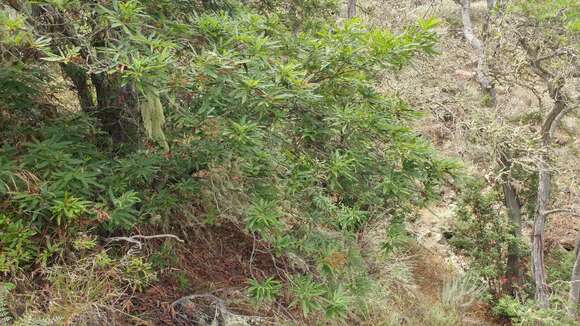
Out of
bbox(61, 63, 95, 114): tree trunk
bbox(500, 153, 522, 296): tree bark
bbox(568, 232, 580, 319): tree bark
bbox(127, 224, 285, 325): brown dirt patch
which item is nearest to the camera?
bbox(127, 224, 285, 325): brown dirt patch

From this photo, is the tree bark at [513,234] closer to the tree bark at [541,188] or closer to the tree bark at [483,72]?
the tree bark at [541,188]

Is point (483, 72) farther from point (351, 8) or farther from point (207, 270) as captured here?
point (207, 270)

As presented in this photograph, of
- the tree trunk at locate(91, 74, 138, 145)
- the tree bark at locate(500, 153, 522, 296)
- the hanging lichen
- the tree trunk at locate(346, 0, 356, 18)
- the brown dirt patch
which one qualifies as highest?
the hanging lichen

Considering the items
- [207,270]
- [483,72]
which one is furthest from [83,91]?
[483,72]

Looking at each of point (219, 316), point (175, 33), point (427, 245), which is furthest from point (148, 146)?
point (427, 245)

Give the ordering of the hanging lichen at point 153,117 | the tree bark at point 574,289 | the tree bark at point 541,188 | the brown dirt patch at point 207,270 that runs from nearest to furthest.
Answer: the hanging lichen at point 153,117
the brown dirt patch at point 207,270
the tree bark at point 574,289
the tree bark at point 541,188

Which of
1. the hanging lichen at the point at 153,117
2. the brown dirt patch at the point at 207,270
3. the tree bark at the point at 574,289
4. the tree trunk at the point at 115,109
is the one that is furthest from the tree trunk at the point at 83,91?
the tree bark at the point at 574,289

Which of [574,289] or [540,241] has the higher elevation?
[540,241]

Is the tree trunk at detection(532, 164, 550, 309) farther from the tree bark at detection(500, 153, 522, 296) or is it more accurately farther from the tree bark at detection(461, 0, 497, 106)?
the tree bark at detection(461, 0, 497, 106)

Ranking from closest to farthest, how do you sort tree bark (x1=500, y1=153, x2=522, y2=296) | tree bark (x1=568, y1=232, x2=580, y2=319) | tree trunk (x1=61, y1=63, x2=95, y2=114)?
tree trunk (x1=61, y1=63, x2=95, y2=114), tree bark (x1=568, y1=232, x2=580, y2=319), tree bark (x1=500, y1=153, x2=522, y2=296)

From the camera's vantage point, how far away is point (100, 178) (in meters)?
3.14

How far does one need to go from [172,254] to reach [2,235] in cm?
123

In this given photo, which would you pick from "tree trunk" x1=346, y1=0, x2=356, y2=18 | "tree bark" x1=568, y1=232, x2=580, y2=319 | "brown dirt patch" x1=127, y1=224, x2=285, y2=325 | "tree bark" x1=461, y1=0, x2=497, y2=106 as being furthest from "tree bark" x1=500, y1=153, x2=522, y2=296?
"brown dirt patch" x1=127, y1=224, x2=285, y2=325

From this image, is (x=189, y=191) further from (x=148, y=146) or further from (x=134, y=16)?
(x=134, y=16)
